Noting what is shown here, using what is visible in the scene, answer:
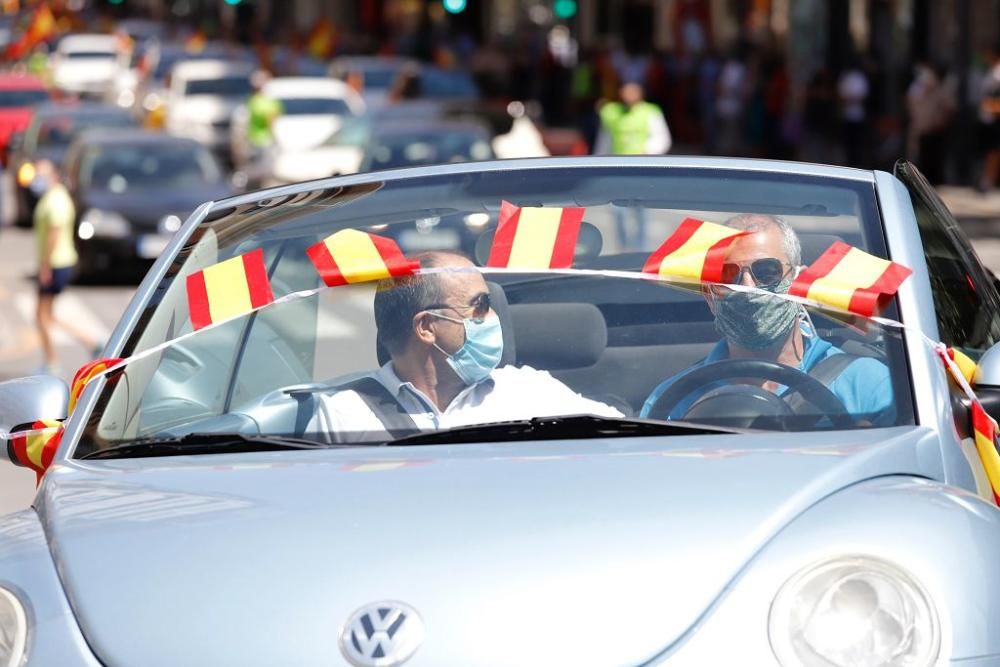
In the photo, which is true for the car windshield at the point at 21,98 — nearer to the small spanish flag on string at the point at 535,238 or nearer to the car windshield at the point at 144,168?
the car windshield at the point at 144,168

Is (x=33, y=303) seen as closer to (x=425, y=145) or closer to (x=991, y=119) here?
(x=425, y=145)

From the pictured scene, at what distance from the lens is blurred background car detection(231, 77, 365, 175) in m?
28.6

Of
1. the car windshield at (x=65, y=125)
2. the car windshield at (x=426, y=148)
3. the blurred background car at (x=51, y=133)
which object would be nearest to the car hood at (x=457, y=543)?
the car windshield at (x=426, y=148)

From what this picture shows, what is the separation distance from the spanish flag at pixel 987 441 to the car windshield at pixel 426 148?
14850mm

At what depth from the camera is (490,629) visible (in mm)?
3113

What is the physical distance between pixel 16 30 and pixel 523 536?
220 feet

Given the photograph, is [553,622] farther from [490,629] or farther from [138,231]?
[138,231]

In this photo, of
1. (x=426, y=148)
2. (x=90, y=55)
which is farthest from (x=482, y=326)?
(x=90, y=55)

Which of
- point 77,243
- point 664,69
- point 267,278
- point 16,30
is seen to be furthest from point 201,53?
point 267,278

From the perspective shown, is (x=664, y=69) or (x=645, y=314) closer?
(x=645, y=314)

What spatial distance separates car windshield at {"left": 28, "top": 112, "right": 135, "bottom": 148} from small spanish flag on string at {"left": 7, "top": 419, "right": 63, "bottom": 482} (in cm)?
2369

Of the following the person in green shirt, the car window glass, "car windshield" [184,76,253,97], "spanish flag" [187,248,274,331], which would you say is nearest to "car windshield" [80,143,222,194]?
the person in green shirt

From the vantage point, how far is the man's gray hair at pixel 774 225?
4.38m

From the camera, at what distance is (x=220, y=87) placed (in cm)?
3409
